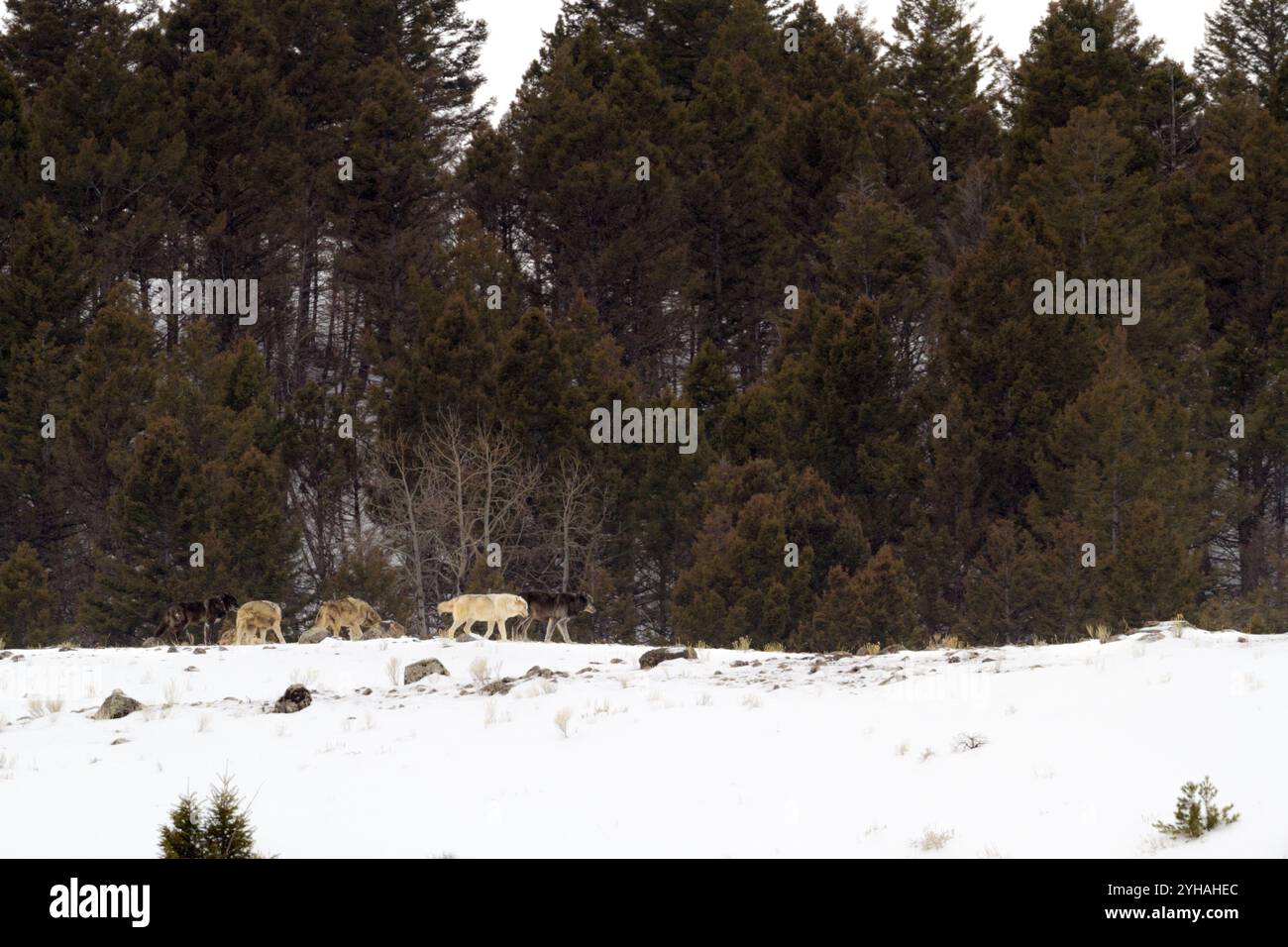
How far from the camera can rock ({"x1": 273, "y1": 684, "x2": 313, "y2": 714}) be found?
11.8 meters

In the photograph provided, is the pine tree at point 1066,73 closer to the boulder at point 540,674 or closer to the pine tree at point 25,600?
the pine tree at point 25,600

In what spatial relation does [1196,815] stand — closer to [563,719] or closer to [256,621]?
[563,719]

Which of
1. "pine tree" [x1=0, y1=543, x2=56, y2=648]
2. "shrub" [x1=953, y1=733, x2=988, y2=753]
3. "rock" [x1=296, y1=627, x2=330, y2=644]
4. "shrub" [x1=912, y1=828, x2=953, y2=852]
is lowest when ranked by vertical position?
"pine tree" [x1=0, y1=543, x2=56, y2=648]

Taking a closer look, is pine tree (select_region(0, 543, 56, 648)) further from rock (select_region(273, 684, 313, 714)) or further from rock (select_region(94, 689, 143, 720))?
rock (select_region(273, 684, 313, 714))

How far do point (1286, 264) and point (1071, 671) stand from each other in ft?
133

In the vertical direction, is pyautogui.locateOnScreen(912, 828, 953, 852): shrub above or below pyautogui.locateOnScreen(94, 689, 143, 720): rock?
below

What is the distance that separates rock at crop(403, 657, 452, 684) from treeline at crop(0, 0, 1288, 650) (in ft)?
72.0

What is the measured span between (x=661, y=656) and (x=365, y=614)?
253 inches

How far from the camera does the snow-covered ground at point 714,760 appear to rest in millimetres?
7941

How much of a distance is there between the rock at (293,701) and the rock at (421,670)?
135 centimetres

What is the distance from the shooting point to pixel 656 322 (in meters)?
Result: 53.7

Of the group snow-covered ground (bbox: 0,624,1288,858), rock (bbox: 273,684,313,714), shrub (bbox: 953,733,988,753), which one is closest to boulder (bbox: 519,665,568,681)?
snow-covered ground (bbox: 0,624,1288,858)

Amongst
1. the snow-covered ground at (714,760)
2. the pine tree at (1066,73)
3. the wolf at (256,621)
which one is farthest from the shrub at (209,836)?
the pine tree at (1066,73)
